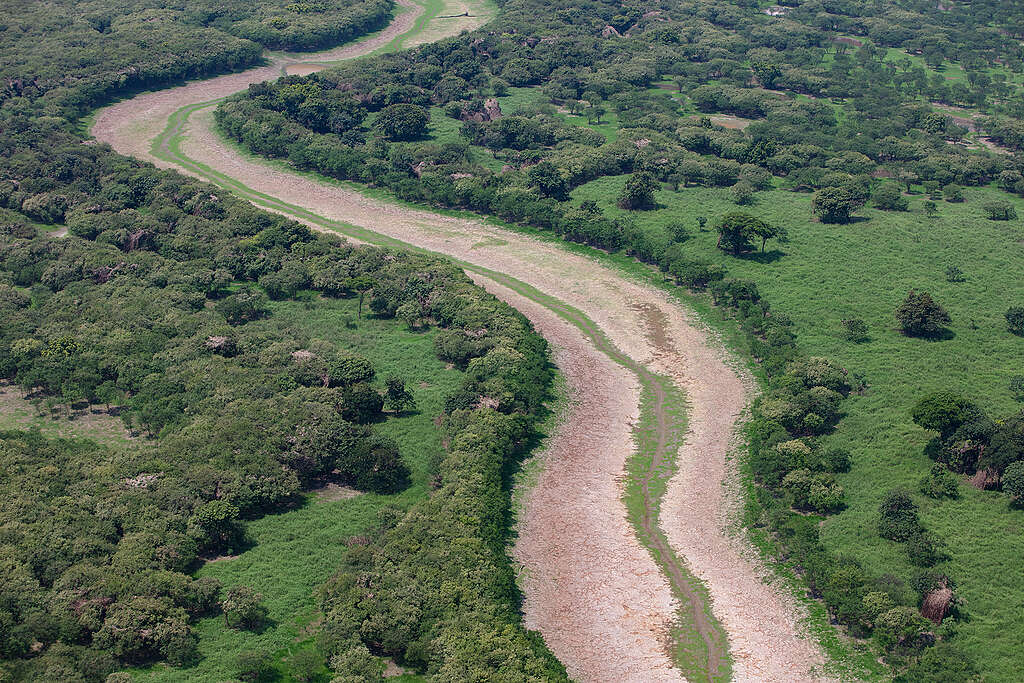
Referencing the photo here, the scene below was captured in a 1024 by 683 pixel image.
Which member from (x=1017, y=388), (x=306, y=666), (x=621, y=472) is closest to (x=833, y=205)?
(x=1017, y=388)

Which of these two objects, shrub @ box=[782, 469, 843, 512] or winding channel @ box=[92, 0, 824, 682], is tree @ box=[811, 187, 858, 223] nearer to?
winding channel @ box=[92, 0, 824, 682]

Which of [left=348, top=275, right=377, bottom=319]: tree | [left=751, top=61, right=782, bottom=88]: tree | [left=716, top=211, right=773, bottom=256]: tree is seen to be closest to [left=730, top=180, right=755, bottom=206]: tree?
[left=716, top=211, right=773, bottom=256]: tree

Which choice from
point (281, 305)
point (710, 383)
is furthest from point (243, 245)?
point (710, 383)

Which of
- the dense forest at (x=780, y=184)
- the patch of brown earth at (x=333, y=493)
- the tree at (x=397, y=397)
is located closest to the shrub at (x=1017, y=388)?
the dense forest at (x=780, y=184)

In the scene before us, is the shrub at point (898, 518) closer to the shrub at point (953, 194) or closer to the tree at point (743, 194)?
the tree at point (743, 194)

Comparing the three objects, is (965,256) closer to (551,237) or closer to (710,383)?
(710,383)

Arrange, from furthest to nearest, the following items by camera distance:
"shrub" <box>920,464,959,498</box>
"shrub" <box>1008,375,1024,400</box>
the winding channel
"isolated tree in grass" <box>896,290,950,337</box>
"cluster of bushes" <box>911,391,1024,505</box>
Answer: "isolated tree in grass" <box>896,290,950,337</box> → "shrub" <box>1008,375,1024,400</box> → "shrub" <box>920,464,959,498</box> → "cluster of bushes" <box>911,391,1024,505</box> → the winding channel
